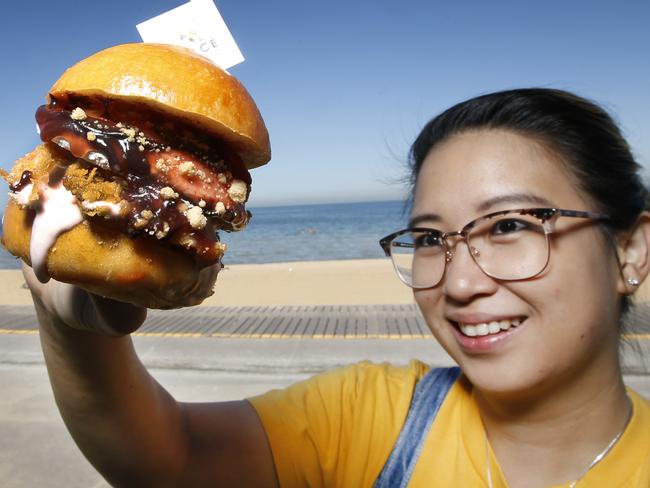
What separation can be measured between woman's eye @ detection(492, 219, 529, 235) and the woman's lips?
24cm

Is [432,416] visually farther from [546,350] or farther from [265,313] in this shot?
[265,313]

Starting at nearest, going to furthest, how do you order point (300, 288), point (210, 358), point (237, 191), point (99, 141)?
point (99, 141)
point (237, 191)
point (210, 358)
point (300, 288)

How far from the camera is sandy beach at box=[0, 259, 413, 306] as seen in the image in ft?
30.2

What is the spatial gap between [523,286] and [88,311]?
42.6 inches

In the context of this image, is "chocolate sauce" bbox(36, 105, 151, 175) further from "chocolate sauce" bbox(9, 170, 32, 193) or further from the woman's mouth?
the woman's mouth

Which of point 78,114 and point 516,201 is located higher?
point 78,114

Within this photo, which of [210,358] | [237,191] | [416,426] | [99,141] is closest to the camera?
[99,141]

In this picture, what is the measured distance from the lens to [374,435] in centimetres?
154

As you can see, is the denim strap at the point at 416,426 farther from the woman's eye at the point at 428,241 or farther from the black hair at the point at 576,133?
the black hair at the point at 576,133

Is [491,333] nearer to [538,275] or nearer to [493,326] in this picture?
[493,326]

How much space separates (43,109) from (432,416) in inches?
55.8

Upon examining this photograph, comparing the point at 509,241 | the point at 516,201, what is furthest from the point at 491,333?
the point at 516,201

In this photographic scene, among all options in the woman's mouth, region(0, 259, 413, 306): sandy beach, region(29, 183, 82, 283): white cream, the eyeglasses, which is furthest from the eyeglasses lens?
region(0, 259, 413, 306): sandy beach

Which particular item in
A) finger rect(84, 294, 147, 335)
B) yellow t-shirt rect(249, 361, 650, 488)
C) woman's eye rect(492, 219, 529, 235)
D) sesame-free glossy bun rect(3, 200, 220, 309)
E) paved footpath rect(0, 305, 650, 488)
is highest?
sesame-free glossy bun rect(3, 200, 220, 309)
